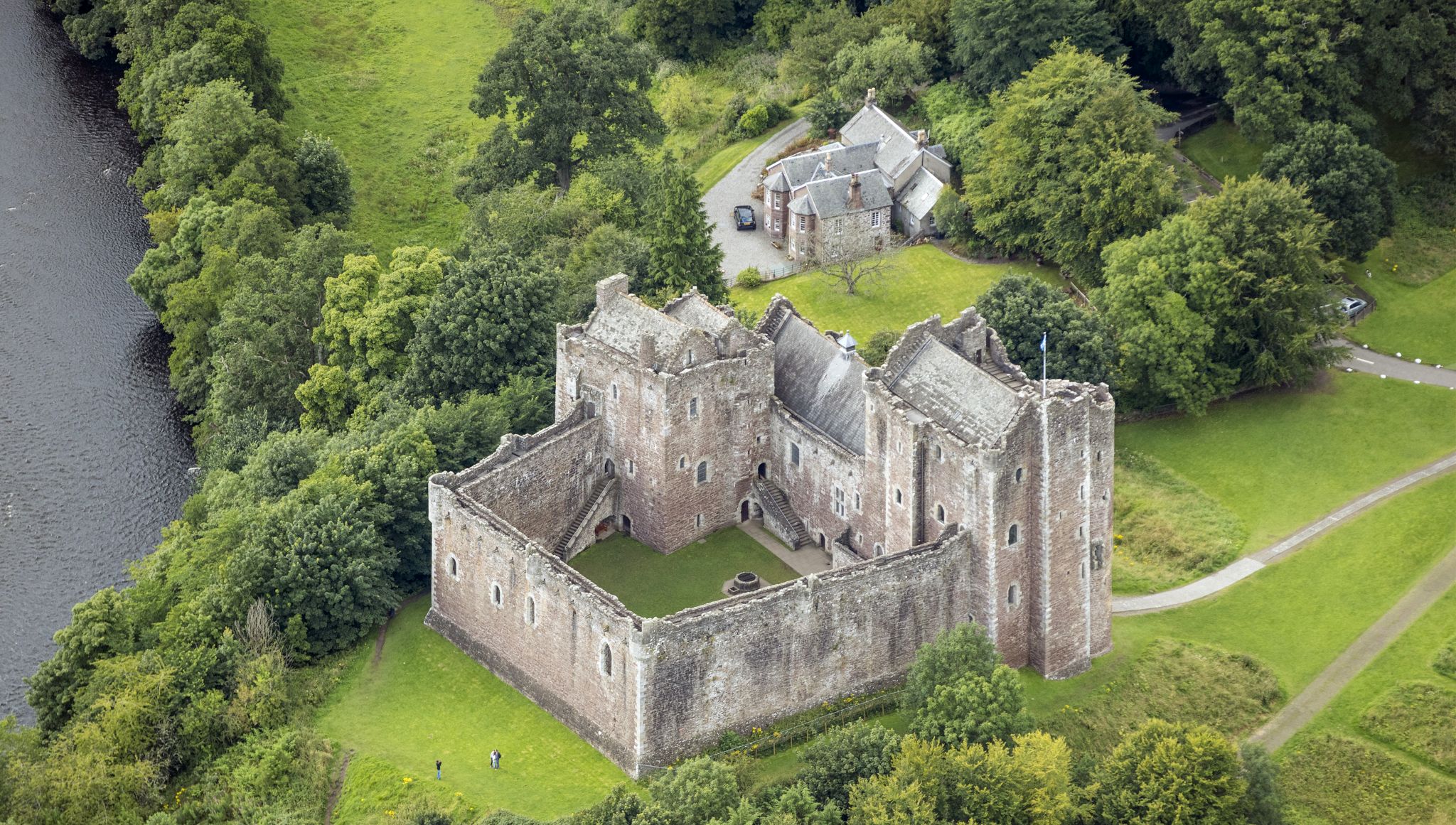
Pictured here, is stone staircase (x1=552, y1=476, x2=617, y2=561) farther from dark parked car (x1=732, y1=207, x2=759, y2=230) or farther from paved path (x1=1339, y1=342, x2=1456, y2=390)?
paved path (x1=1339, y1=342, x2=1456, y2=390)

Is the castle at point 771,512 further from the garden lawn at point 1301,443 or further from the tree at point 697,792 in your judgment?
the garden lawn at point 1301,443

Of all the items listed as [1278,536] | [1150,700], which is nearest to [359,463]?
[1150,700]

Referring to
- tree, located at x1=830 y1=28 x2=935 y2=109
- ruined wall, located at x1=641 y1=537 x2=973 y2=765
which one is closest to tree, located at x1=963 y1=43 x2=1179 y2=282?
tree, located at x1=830 y1=28 x2=935 y2=109

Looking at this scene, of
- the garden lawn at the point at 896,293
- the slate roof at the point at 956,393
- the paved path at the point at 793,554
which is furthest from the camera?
the garden lawn at the point at 896,293

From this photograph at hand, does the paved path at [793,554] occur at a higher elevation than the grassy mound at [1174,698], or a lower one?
higher

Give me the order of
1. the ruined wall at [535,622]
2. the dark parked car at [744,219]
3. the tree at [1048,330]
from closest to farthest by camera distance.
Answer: the ruined wall at [535,622]
the tree at [1048,330]
the dark parked car at [744,219]

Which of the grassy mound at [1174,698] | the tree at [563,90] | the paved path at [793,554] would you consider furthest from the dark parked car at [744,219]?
the grassy mound at [1174,698]
